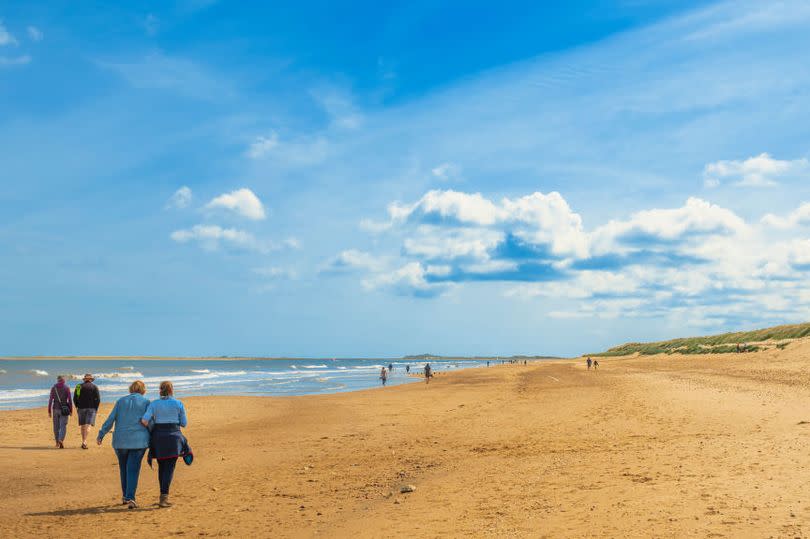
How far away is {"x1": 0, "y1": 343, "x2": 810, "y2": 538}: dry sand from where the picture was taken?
820cm

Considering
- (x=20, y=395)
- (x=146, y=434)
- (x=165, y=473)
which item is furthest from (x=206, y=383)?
(x=146, y=434)

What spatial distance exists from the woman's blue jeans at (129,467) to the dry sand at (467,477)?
0.36 metres

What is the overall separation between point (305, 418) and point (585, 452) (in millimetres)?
13880

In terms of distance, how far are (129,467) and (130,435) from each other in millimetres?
595

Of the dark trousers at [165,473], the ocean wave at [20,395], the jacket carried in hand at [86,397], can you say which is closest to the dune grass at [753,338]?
the jacket carried in hand at [86,397]

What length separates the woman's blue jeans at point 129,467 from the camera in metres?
10.0

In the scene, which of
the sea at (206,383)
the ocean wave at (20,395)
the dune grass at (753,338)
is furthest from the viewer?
the dune grass at (753,338)

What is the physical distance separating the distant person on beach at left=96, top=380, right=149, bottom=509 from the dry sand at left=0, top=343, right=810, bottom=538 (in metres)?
0.50

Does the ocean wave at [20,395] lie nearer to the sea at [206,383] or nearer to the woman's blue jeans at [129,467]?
the sea at [206,383]

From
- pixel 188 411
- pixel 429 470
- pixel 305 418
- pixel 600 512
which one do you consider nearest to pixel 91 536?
pixel 429 470

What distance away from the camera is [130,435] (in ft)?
32.6

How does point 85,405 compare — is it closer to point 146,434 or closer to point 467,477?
point 146,434

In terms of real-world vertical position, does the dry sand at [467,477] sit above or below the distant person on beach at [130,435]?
below

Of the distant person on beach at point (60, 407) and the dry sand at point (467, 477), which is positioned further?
the distant person on beach at point (60, 407)
